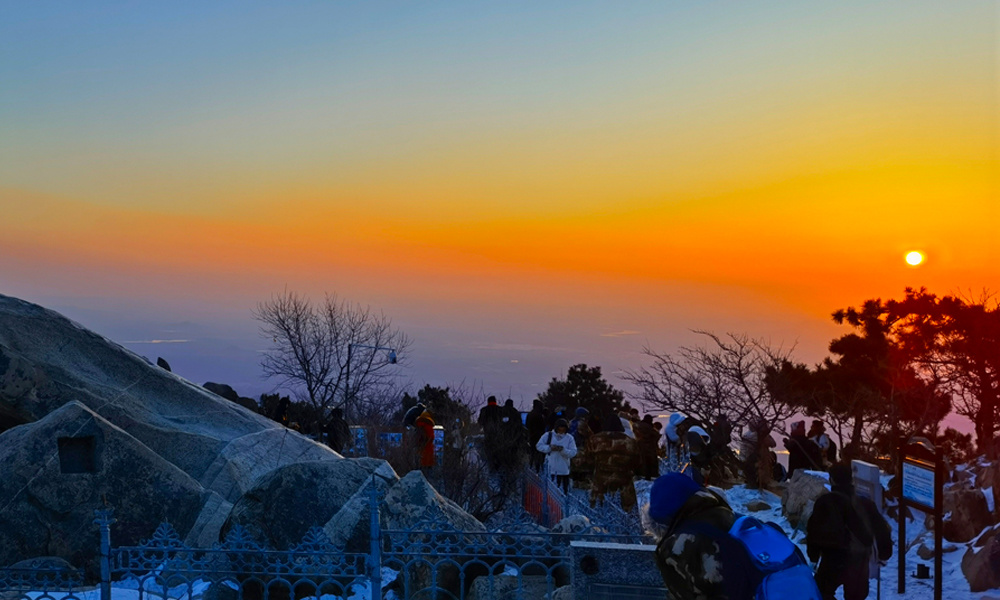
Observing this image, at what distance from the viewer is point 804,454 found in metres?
15.1

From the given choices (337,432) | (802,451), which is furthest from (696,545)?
(337,432)

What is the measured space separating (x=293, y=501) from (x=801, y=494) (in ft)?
24.3

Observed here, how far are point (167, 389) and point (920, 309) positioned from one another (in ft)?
55.7

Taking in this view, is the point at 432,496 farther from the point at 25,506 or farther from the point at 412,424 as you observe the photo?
the point at 412,424

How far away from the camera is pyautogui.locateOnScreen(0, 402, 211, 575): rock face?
38.4ft

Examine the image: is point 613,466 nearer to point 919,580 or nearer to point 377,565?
point 919,580

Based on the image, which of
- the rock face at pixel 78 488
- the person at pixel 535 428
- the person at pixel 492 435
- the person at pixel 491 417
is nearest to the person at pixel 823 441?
the person at pixel 535 428

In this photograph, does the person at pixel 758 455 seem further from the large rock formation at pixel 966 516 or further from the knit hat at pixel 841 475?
the knit hat at pixel 841 475

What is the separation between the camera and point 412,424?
19.6 meters

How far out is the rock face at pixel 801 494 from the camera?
43.5 feet

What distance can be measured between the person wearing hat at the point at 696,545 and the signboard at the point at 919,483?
6405 mm

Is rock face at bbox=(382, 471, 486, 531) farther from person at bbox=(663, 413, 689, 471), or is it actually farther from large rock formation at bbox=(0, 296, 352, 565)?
person at bbox=(663, 413, 689, 471)

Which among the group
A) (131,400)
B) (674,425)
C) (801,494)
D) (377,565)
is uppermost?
(131,400)

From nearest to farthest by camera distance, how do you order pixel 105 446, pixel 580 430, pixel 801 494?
pixel 105 446 → pixel 801 494 → pixel 580 430
